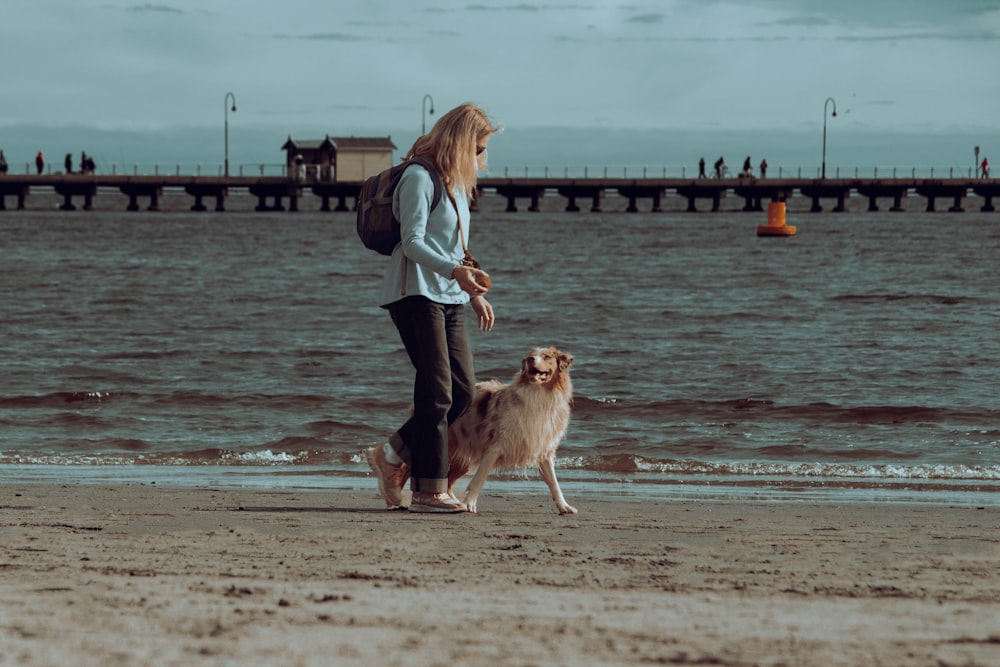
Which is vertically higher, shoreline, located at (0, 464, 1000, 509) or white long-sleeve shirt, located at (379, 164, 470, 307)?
white long-sleeve shirt, located at (379, 164, 470, 307)

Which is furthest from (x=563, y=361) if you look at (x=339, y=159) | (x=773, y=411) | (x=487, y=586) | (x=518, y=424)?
(x=339, y=159)

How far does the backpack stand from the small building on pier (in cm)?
7378

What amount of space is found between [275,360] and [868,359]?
251 inches

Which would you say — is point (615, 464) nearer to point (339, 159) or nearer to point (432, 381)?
point (432, 381)

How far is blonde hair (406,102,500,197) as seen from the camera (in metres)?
5.24

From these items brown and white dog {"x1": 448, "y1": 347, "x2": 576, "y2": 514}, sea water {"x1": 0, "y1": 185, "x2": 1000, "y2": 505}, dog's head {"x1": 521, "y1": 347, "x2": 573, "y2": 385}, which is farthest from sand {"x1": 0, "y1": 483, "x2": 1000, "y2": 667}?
sea water {"x1": 0, "y1": 185, "x2": 1000, "y2": 505}

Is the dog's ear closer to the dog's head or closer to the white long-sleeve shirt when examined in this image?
the dog's head

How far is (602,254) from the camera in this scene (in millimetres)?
39969

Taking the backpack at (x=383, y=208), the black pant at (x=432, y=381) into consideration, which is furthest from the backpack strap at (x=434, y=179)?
the black pant at (x=432, y=381)

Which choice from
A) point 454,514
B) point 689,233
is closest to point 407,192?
point 454,514

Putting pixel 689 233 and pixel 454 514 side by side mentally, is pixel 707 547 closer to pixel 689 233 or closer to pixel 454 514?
pixel 454 514

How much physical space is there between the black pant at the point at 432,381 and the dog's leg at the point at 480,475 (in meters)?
0.13

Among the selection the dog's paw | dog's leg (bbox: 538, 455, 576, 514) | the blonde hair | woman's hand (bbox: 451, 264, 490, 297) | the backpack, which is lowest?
the dog's paw

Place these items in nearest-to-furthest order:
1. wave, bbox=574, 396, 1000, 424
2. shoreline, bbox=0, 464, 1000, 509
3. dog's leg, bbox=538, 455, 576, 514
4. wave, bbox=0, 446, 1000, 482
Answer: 1. dog's leg, bbox=538, 455, 576, 514
2. shoreline, bbox=0, 464, 1000, 509
3. wave, bbox=0, 446, 1000, 482
4. wave, bbox=574, 396, 1000, 424
